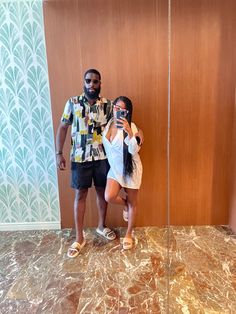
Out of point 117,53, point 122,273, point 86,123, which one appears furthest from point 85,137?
point 122,273

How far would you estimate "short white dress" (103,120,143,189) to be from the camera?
6.34 ft

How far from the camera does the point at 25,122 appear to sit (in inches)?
90.8

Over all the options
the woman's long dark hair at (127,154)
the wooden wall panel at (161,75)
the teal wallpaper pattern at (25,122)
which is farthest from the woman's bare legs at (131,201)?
the teal wallpaper pattern at (25,122)

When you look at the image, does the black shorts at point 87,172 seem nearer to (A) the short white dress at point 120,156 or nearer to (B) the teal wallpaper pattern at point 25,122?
(A) the short white dress at point 120,156

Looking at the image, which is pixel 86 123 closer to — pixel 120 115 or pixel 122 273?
pixel 120 115

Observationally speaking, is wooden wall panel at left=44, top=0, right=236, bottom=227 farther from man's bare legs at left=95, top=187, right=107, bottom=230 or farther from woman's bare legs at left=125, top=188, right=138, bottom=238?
woman's bare legs at left=125, top=188, right=138, bottom=238

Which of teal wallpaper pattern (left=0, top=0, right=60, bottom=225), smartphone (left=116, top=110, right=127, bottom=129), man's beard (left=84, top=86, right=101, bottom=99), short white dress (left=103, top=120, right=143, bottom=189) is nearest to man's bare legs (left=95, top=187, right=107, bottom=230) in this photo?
short white dress (left=103, top=120, right=143, bottom=189)

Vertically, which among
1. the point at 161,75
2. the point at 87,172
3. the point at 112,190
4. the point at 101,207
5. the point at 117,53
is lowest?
the point at 101,207

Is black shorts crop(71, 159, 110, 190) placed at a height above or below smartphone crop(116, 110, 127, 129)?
below

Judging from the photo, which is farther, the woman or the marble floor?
the woman

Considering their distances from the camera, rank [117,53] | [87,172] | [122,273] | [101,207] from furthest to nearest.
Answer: [101,207] < [117,53] < [87,172] < [122,273]

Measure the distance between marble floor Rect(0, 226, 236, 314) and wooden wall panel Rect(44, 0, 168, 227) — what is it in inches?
28.7

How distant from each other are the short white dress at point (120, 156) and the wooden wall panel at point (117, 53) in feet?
1.12

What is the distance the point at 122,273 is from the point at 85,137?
38.4 inches
